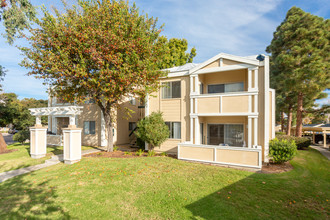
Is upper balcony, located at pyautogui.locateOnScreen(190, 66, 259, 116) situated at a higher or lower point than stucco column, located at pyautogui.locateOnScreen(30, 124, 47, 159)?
higher

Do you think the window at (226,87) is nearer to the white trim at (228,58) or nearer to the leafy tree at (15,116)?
the white trim at (228,58)

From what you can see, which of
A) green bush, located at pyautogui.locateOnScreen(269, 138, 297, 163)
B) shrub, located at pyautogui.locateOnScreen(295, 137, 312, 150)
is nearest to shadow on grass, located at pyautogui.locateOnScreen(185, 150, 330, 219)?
green bush, located at pyautogui.locateOnScreen(269, 138, 297, 163)

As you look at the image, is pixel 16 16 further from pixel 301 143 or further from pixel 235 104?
pixel 301 143

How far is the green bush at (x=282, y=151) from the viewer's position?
377 inches

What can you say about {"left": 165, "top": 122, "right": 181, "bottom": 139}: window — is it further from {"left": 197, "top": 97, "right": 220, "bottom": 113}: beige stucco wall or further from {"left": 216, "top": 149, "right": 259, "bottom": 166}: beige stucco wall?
{"left": 216, "top": 149, "right": 259, "bottom": 166}: beige stucco wall

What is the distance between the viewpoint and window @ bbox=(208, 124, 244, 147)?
11969 mm

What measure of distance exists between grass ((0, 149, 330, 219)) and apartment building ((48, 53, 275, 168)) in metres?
1.36

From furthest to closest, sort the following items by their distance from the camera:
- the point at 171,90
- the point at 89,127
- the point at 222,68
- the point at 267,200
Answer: the point at 89,127, the point at 171,90, the point at 222,68, the point at 267,200

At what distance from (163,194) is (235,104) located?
7252mm

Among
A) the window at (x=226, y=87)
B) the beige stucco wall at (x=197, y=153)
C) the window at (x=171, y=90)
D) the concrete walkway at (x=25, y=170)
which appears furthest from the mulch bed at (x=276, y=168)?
the concrete walkway at (x=25, y=170)

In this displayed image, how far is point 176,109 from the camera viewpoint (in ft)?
43.4

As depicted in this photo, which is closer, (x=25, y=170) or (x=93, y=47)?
(x=25, y=170)

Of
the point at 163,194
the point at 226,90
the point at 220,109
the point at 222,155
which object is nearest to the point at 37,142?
the point at 163,194

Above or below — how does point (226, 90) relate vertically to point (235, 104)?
above
